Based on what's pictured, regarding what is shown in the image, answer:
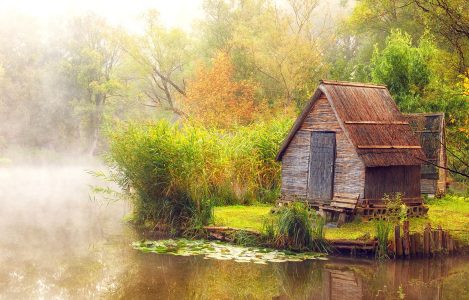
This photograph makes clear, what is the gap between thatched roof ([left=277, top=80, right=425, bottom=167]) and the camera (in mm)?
18828

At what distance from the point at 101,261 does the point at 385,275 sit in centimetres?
732

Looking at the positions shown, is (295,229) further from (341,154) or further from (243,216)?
(243,216)

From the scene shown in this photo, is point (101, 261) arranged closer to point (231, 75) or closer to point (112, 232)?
point (112, 232)

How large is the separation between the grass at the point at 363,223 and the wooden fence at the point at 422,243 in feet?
2.47

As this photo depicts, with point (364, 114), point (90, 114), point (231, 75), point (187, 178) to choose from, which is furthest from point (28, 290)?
point (90, 114)

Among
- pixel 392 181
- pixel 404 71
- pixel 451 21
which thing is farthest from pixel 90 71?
pixel 451 21

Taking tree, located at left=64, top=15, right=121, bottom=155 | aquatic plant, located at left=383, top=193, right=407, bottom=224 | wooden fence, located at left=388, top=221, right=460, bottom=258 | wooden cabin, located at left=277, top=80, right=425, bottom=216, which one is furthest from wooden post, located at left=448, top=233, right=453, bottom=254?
tree, located at left=64, top=15, right=121, bottom=155

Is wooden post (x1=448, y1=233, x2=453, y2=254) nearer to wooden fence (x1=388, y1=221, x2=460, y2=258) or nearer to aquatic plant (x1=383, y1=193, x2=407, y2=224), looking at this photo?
wooden fence (x1=388, y1=221, x2=460, y2=258)

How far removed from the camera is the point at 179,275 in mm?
15195

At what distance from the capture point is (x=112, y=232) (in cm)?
2072

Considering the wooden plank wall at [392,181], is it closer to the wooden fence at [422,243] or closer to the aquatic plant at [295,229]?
the wooden fence at [422,243]

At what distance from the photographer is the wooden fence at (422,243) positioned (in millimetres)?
16359

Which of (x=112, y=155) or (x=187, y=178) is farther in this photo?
(x=112, y=155)

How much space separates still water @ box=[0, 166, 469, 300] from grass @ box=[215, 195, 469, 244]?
1.36 m
